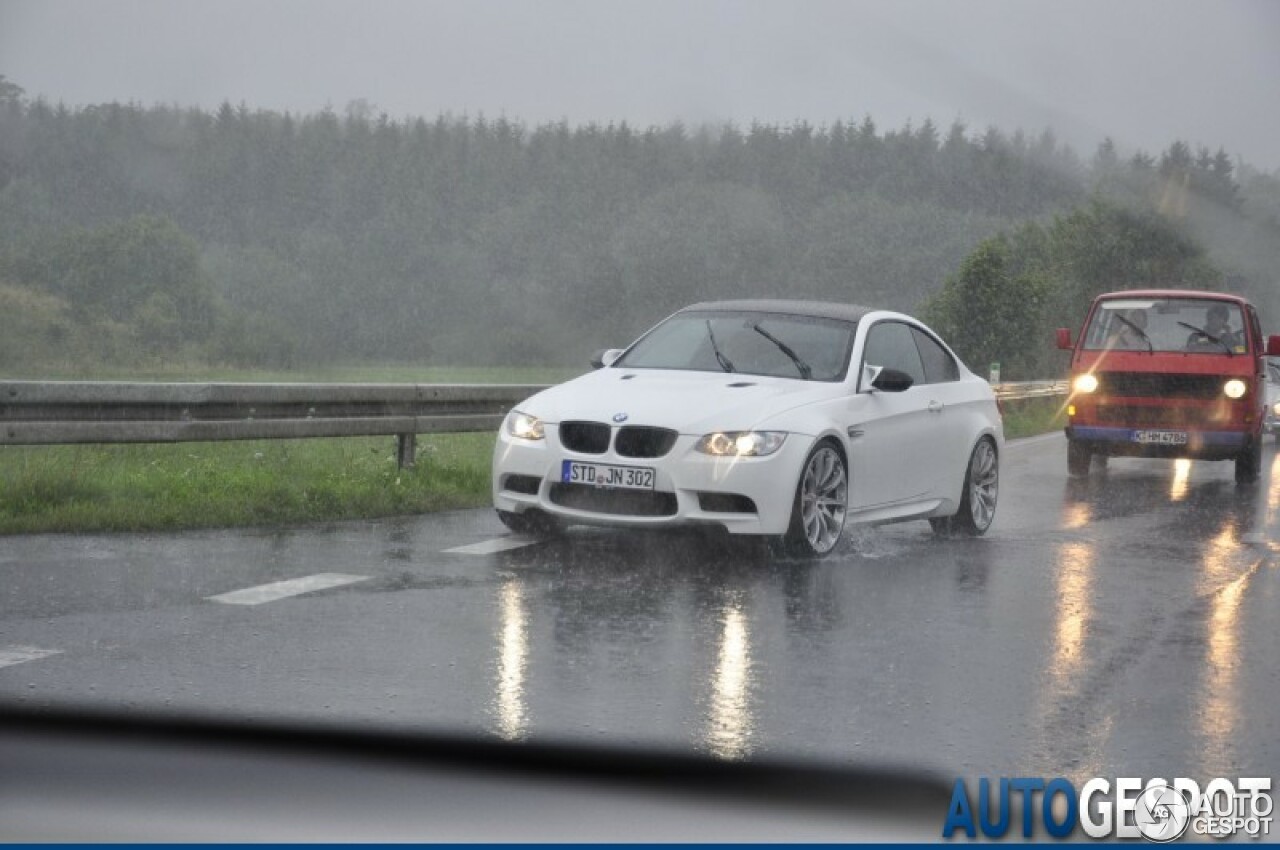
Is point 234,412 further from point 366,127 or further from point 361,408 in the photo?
point 366,127

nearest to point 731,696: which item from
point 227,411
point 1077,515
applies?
point 227,411

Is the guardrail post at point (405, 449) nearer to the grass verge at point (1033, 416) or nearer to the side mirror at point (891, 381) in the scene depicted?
the side mirror at point (891, 381)

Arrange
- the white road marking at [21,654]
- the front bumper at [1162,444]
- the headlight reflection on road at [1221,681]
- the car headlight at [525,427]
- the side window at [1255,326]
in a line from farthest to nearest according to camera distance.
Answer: the side window at [1255,326] < the front bumper at [1162,444] < the car headlight at [525,427] < the white road marking at [21,654] < the headlight reflection on road at [1221,681]

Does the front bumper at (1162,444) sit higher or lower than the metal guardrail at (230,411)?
lower

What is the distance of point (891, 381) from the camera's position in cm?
1039

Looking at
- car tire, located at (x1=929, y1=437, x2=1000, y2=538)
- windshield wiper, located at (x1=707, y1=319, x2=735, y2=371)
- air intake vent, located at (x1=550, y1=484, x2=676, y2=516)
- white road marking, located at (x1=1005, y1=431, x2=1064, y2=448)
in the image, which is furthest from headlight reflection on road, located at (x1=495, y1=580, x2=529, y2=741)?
white road marking, located at (x1=1005, y1=431, x2=1064, y2=448)

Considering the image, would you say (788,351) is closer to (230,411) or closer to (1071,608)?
(1071,608)

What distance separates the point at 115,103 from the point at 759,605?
123653mm

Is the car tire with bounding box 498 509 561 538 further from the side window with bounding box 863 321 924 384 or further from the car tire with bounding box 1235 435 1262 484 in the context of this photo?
the car tire with bounding box 1235 435 1262 484

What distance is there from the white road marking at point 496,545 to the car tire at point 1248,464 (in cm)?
987

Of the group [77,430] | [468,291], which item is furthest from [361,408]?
[468,291]

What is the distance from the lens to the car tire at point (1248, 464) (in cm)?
1738

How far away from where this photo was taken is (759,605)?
319 inches

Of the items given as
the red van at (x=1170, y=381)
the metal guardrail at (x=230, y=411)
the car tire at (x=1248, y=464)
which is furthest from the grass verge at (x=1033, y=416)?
the metal guardrail at (x=230, y=411)
